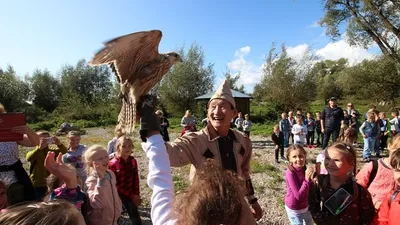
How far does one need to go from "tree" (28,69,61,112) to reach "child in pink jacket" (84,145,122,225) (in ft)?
133

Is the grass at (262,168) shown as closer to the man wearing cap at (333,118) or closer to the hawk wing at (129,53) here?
the man wearing cap at (333,118)

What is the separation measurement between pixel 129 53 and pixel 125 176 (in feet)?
5.26

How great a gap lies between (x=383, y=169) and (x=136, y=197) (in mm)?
2691

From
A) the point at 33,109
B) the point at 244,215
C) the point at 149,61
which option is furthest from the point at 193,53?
the point at 244,215

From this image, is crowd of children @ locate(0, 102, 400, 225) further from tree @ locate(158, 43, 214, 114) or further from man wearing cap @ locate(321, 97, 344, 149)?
tree @ locate(158, 43, 214, 114)

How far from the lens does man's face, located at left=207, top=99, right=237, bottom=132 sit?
73.8 inches

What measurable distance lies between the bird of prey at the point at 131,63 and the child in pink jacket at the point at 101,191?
1.51 ft

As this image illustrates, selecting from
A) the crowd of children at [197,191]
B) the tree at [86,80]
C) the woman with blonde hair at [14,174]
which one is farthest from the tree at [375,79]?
the tree at [86,80]

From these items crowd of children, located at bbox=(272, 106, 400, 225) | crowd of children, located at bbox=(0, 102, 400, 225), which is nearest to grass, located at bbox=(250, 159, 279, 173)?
crowd of children, located at bbox=(0, 102, 400, 225)

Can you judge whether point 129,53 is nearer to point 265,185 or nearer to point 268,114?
point 265,185

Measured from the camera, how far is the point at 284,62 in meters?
25.0

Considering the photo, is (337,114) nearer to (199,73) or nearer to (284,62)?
(284,62)

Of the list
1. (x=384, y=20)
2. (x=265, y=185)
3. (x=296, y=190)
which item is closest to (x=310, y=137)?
(x=265, y=185)

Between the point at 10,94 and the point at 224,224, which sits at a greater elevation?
the point at 10,94
